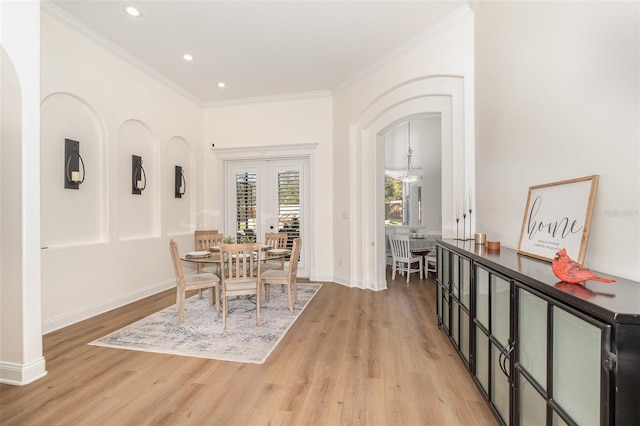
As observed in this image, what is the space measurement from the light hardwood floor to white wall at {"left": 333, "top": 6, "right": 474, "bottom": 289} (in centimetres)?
175

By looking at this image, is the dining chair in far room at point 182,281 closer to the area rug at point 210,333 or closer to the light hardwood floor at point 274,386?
the area rug at point 210,333

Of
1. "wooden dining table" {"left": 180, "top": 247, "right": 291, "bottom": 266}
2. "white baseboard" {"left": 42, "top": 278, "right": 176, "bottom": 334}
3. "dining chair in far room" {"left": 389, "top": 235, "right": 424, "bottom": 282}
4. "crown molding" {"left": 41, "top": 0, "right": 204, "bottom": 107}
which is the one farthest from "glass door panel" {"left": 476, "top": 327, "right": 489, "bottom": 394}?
"crown molding" {"left": 41, "top": 0, "right": 204, "bottom": 107}

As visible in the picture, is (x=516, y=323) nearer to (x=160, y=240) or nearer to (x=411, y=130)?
(x=160, y=240)

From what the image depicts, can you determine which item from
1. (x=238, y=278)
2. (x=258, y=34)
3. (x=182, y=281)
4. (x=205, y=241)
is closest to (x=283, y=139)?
(x=258, y=34)

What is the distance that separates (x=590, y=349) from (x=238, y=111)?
6086 mm

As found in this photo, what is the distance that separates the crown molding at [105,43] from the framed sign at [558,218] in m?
4.98

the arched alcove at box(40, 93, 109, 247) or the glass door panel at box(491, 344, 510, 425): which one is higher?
the arched alcove at box(40, 93, 109, 247)

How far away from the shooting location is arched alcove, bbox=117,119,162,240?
4.17 metres

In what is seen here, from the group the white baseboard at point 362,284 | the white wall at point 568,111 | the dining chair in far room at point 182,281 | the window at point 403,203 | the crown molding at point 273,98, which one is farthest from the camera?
the window at point 403,203

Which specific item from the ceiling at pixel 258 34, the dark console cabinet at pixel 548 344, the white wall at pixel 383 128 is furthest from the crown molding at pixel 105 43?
the dark console cabinet at pixel 548 344

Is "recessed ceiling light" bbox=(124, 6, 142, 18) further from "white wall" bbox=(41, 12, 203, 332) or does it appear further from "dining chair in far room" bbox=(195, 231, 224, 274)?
"dining chair in far room" bbox=(195, 231, 224, 274)

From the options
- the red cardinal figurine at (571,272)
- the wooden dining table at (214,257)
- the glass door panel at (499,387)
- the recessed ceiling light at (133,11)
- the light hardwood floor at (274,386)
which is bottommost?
the light hardwood floor at (274,386)

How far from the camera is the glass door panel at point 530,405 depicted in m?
1.30

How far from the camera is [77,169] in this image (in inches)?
136
